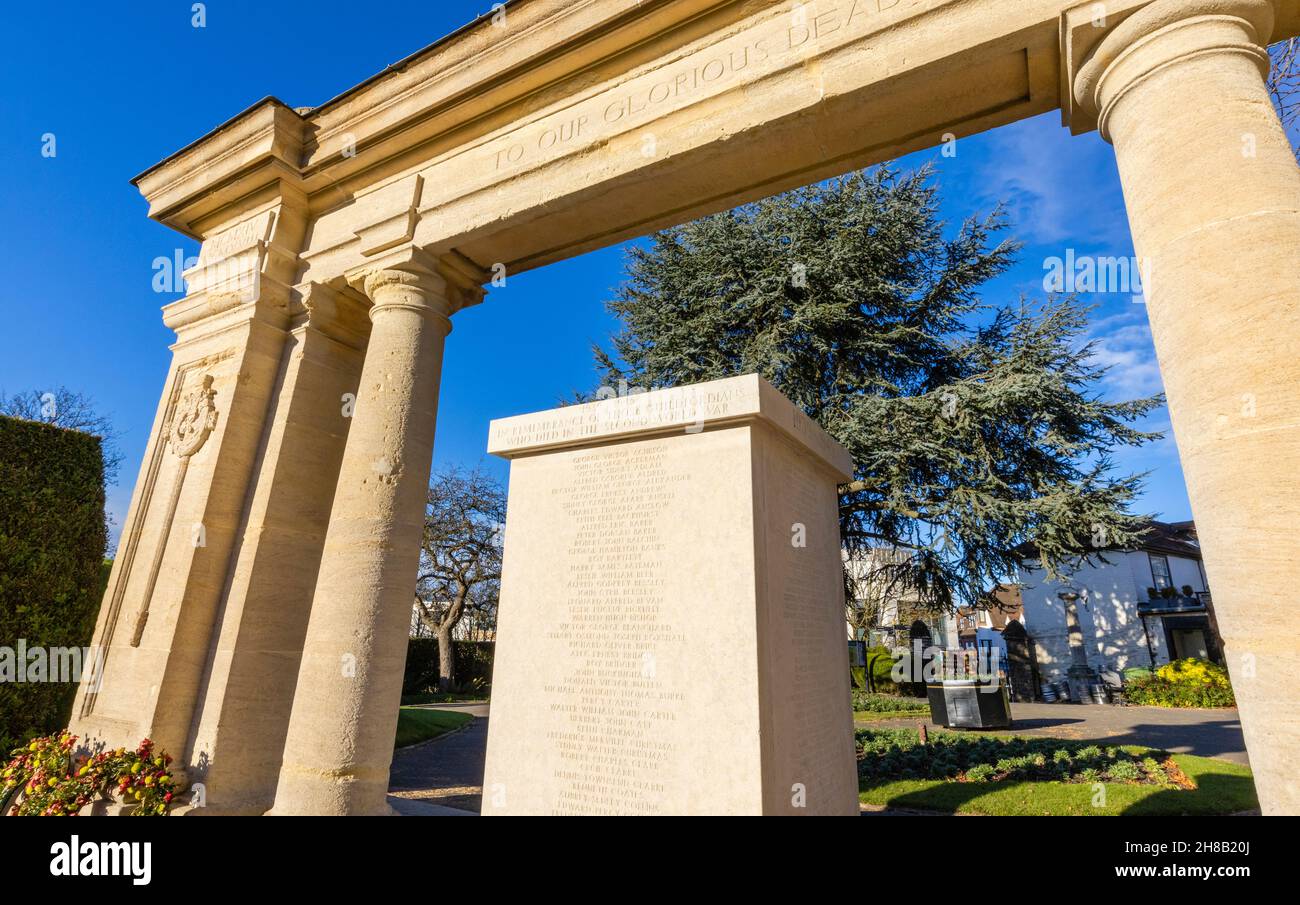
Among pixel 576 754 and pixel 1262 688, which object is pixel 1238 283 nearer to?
pixel 1262 688

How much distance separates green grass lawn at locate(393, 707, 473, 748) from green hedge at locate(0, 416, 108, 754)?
5.77 m

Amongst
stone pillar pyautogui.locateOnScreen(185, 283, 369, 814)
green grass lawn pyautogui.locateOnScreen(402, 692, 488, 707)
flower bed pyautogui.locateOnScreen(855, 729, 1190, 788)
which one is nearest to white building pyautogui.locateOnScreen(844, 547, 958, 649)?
flower bed pyautogui.locateOnScreen(855, 729, 1190, 788)

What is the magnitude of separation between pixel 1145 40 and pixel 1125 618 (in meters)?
32.6

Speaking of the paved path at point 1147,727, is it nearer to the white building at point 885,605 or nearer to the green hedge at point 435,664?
the white building at point 885,605

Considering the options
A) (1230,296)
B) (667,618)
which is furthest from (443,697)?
(1230,296)

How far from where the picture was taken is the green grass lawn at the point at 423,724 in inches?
515

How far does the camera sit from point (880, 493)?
1220cm

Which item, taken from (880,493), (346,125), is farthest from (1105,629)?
(346,125)

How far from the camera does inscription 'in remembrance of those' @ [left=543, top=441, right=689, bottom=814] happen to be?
3115 mm

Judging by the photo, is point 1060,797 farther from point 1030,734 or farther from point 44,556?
point 44,556

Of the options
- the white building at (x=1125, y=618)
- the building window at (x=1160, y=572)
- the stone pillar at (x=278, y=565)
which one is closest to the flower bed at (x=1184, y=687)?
the white building at (x=1125, y=618)

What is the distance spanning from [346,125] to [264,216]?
4.18 feet

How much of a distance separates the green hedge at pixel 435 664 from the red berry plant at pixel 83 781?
20.8 metres
